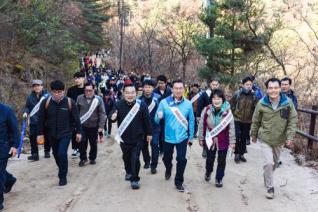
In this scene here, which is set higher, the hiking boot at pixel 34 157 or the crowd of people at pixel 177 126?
the crowd of people at pixel 177 126

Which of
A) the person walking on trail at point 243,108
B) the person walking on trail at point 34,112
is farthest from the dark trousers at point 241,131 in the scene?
the person walking on trail at point 34,112

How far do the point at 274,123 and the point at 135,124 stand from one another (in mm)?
2246

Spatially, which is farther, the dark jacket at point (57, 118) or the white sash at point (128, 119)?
the dark jacket at point (57, 118)

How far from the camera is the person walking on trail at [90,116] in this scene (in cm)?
872

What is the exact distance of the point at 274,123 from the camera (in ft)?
21.7

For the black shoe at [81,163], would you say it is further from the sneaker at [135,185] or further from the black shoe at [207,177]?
the black shoe at [207,177]

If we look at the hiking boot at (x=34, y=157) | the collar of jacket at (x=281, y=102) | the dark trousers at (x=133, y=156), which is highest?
the collar of jacket at (x=281, y=102)

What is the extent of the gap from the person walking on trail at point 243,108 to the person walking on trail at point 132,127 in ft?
9.37

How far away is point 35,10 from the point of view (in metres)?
18.7

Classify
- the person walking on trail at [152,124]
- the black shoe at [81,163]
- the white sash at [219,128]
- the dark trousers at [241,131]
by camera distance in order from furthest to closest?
the dark trousers at [241,131], the black shoe at [81,163], the person walking on trail at [152,124], the white sash at [219,128]

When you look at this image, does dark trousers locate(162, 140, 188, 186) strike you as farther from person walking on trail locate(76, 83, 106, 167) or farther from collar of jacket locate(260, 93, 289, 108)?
person walking on trail locate(76, 83, 106, 167)

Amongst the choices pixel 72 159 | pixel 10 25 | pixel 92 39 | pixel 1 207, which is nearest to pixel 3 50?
pixel 10 25

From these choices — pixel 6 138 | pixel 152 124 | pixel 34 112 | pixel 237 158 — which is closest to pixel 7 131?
pixel 6 138

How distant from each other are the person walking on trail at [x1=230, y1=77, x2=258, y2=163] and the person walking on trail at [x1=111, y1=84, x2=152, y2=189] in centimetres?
286
